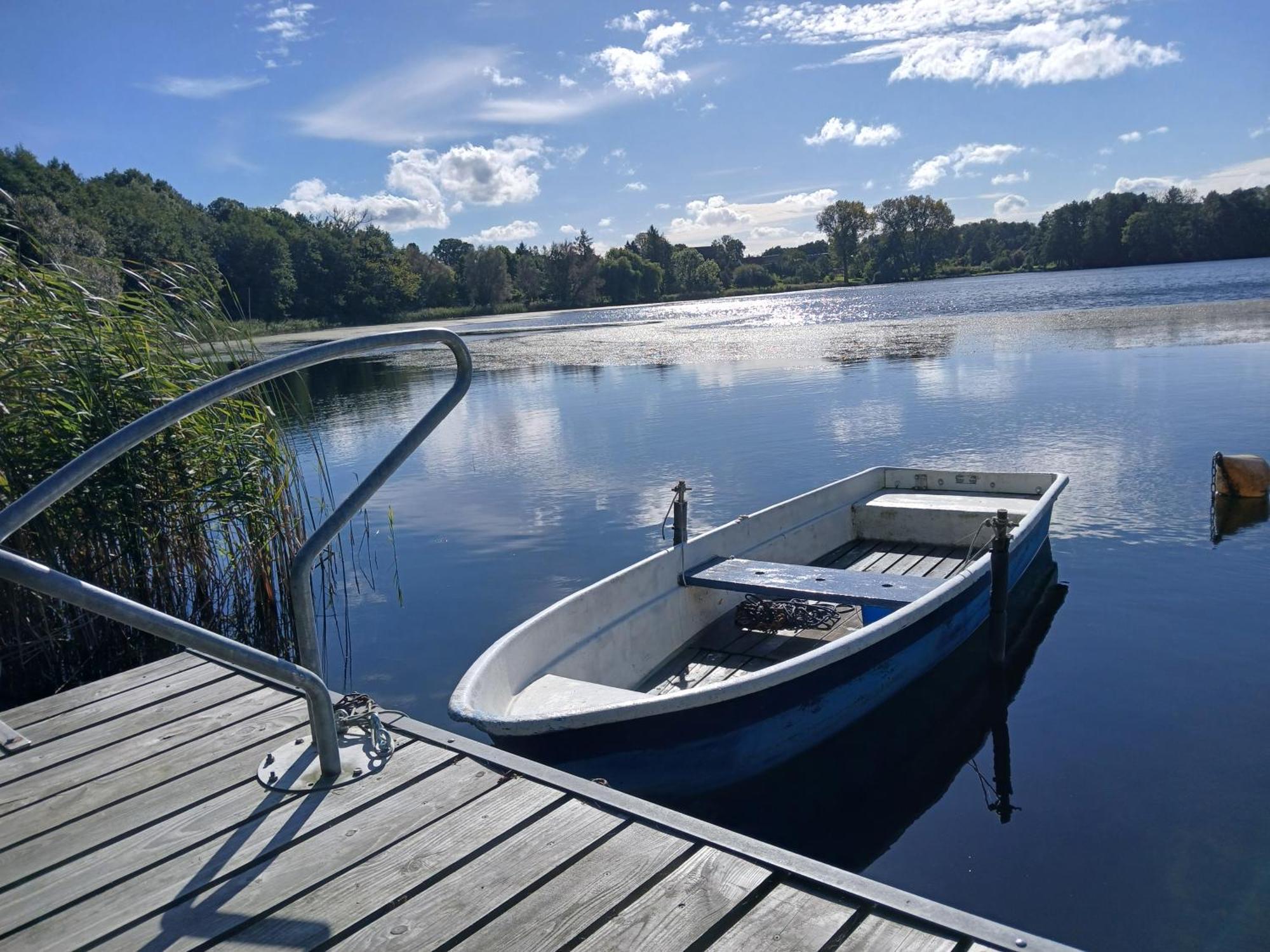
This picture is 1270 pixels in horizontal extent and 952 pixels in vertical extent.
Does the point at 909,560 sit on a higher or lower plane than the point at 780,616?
lower

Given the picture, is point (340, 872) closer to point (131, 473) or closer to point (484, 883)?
point (484, 883)

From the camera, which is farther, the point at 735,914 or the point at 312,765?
the point at 312,765

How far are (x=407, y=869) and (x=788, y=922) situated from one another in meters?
0.98

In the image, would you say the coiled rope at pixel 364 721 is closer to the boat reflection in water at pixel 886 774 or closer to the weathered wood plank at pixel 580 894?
the weathered wood plank at pixel 580 894

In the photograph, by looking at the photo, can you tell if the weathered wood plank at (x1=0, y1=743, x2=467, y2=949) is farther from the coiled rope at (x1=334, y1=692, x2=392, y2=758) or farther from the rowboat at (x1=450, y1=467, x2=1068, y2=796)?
the rowboat at (x1=450, y1=467, x2=1068, y2=796)

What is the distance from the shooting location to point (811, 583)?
19.3ft

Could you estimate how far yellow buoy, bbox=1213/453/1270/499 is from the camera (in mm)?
10414

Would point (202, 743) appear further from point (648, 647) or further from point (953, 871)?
point (953, 871)

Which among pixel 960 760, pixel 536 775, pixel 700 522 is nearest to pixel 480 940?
pixel 536 775

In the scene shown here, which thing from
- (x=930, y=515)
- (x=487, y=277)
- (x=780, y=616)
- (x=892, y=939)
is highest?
(x=487, y=277)

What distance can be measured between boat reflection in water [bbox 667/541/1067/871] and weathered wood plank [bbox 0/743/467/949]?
1992 mm

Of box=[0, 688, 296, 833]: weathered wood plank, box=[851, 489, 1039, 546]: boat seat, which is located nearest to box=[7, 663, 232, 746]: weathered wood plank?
box=[0, 688, 296, 833]: weathered wood plank

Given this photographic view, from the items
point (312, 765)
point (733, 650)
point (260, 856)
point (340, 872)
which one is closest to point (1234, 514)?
point (733, 650)

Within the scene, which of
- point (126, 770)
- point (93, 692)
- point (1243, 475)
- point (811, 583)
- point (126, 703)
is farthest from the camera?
point (1243, 475)
